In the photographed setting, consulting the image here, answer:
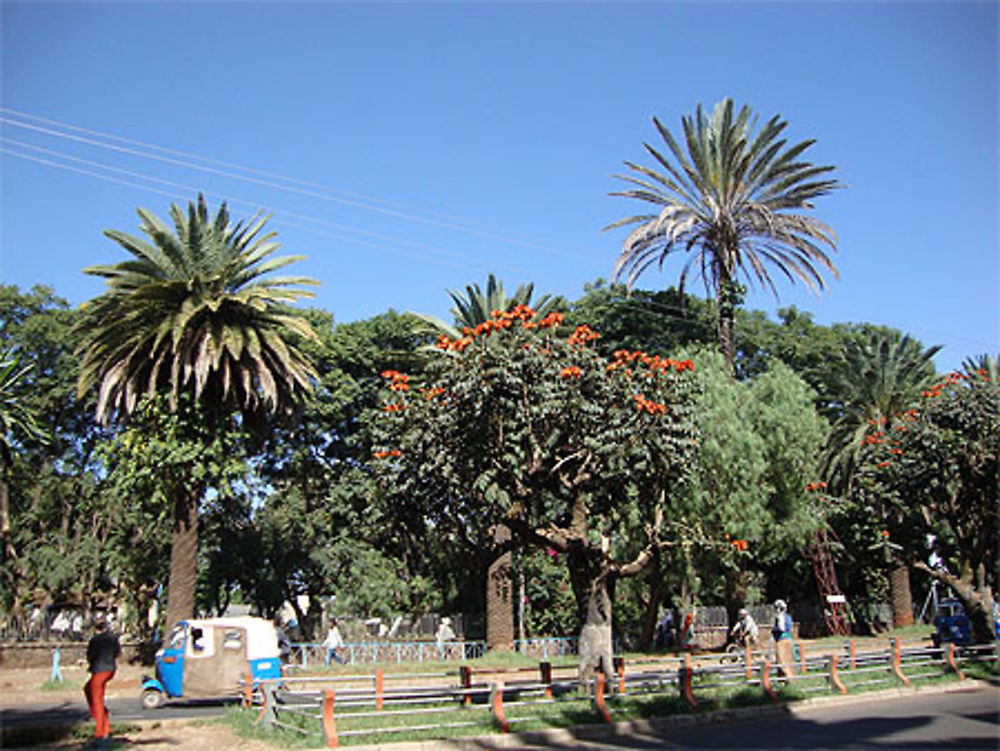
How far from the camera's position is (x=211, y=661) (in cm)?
1936

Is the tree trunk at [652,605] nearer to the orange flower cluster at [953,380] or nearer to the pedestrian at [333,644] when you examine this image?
the orange flower cluster at [953,380]

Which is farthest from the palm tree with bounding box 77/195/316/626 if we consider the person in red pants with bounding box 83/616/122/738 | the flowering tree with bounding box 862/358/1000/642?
the flowering tree with bounding box 862/358/1000/642

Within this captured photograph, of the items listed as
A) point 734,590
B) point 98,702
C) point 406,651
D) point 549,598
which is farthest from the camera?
point 549,598

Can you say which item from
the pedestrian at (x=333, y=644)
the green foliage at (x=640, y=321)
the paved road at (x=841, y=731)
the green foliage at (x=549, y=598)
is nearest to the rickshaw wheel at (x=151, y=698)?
the pedestrian at (x=333, y=644)

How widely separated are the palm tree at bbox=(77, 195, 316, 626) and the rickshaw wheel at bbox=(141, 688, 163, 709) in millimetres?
4670

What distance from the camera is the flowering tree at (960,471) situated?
2281 cm

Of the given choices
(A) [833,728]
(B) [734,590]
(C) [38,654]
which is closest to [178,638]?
(A) [833,728]

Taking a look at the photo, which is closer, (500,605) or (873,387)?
(500,605)

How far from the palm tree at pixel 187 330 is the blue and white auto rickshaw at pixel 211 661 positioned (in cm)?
482

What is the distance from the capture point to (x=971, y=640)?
25.7 m

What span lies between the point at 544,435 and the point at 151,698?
1115 cm

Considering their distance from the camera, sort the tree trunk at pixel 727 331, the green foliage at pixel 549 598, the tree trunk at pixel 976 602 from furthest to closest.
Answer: the green foliage at pixel 549 598, the tree trunk at pixel 727 331, the tree trunk at pixel 976 602

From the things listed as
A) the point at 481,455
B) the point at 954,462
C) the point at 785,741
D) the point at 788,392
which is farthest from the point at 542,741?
the point at 788,392

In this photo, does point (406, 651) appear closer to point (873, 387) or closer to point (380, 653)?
point (380, 653)
